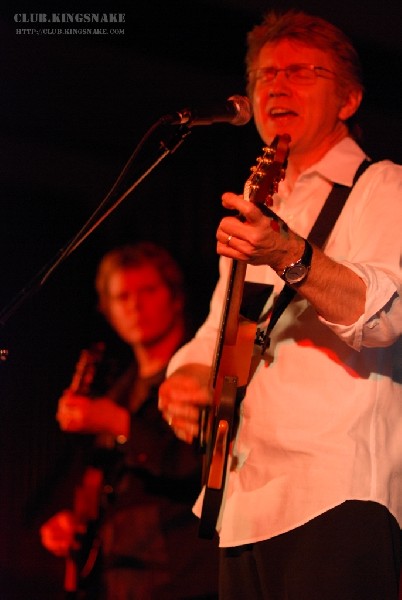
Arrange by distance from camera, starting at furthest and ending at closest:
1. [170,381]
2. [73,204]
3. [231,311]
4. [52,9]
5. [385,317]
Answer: [73,204]
[52,9]
[170,381]
[231,311]
[385,317]

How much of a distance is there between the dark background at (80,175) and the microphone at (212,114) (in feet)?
6.86

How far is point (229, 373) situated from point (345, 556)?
443 millimetres

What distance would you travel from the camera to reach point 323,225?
74.2 inches

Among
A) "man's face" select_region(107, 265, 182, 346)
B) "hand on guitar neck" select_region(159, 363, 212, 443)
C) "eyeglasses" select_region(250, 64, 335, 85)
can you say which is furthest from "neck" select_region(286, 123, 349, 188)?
"man's face" select_region(107, 265, 182, 346)

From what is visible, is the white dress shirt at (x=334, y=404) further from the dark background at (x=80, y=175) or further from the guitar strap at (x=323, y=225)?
the dark background at (x=80, y=175)

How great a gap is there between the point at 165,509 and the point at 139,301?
107 cm

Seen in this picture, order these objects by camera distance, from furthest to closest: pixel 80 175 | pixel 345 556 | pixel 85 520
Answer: pixel 80 175, pixel 85 520, pixel 345 556

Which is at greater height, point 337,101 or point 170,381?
point 337,101

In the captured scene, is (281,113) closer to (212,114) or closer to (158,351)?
(212,114)

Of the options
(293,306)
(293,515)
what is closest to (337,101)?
(293,306)

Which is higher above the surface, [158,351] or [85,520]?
[158,351]

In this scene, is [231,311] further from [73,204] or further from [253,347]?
[73,204]

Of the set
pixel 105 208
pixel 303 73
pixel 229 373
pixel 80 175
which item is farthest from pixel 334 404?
pixel 80 175

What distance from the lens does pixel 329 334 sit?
1.84 m
